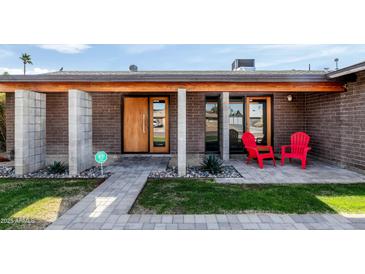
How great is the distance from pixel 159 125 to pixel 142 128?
720mm

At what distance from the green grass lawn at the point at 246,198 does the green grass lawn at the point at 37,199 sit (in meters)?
1.29

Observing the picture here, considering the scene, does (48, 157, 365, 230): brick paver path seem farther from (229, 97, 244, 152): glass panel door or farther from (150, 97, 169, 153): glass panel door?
(229, 97, 244, 152): glass panel door

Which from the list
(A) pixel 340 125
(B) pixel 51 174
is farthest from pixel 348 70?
(B) pixel 51 174

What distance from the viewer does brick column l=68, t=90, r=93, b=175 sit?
686 centimetres

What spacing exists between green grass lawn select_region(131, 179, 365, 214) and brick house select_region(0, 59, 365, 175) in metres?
1.54

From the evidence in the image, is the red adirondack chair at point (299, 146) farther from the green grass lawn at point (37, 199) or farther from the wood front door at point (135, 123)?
the green grass lawn at point (37, 199)

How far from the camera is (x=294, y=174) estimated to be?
22.2ft

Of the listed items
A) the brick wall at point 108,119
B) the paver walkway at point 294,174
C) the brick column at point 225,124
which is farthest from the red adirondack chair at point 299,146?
the brick wall at point 108,119

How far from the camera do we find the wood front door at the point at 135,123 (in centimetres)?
1051

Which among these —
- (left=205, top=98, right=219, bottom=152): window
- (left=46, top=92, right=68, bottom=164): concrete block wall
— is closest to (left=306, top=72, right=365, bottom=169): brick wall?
(left=205, top=98, right=219, bottom=152): window

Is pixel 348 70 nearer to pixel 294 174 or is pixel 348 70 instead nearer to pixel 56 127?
pixel 294 174

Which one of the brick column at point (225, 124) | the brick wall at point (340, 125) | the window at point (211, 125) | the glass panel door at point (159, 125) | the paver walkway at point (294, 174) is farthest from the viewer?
the window at point (211, 125)

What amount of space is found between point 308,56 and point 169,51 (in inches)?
406
